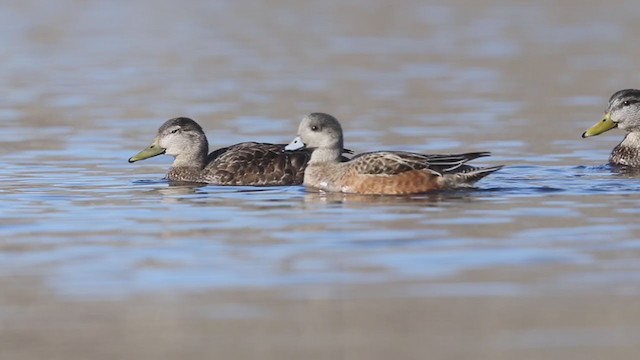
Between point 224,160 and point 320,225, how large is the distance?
368 cm

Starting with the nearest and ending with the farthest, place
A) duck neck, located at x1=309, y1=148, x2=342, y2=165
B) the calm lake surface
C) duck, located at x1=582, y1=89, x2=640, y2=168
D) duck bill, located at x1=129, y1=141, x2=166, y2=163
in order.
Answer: the calm lake surface, duck neck, located at x1=309, y1=148, x2=342, y2=165, duck bill, located at x1=129, y1=141, x2=166, y2=163, duck, located at x1=582, y1=89, x2=640, y2=168

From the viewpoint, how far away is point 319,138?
14.1 metres

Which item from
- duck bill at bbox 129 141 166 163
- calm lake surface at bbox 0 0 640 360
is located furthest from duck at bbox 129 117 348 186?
calm lake surface at bbox 0 0 640 360

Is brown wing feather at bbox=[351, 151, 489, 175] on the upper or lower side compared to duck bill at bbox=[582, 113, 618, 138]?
lower

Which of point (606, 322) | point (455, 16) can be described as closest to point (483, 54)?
point (455, 16)

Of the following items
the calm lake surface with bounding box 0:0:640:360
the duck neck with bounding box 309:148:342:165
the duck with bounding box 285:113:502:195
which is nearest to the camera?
the calm lake surface with bounding box 0:0:640:360

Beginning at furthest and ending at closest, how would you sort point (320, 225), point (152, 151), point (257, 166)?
point (152, 151)
point (257, 166)
point (320, 225)

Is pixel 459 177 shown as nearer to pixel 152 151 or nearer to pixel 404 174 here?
pixel 404 174

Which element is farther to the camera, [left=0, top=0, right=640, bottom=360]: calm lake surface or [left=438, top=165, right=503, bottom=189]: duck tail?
[left=438, top=165, right=503, bottom=189]: duck tail

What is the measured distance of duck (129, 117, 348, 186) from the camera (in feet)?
47.4

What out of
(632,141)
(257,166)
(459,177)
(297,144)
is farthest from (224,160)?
(632,141)

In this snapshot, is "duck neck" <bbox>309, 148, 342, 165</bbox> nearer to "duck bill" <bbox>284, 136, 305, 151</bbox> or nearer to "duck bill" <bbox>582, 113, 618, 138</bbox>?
"duck bill" <bbox>284, 136, 305, 151</bbox>

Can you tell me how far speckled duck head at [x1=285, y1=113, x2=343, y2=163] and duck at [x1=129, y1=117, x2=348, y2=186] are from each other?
0.46m

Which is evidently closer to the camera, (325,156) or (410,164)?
(410,164)
